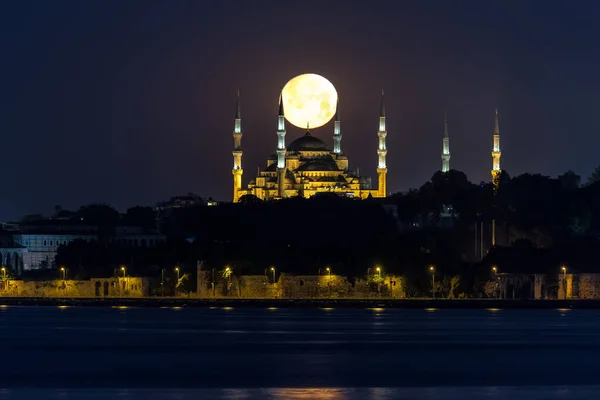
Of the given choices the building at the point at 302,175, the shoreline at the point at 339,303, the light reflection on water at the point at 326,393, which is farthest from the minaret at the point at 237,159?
the light reflection on water at the point at 326,393

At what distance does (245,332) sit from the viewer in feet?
225

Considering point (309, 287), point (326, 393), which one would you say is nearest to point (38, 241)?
point (309, 287)

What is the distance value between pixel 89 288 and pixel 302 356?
48001 mm

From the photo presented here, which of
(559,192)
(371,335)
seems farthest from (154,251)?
(371,335)

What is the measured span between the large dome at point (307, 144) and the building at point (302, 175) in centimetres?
8

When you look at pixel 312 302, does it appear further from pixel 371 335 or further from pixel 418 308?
pixel 371 335

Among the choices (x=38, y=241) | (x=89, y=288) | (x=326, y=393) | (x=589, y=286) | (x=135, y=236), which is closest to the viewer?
(x=326, y=393)

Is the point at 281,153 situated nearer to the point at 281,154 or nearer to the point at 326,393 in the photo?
the point at 281,154

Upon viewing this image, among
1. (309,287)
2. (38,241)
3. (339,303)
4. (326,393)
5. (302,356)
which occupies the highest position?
(38,241)

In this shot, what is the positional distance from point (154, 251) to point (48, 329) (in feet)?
124

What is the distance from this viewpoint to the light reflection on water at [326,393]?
4353cm

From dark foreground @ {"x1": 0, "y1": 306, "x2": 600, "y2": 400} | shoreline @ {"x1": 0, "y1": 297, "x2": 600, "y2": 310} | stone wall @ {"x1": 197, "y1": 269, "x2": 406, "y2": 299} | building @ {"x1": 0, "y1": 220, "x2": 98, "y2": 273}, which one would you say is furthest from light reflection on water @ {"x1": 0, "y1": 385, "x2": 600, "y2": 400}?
building @ {"x1": 0, "y1": 220, "x2": 98, "y2": 273}

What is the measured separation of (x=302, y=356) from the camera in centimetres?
5609

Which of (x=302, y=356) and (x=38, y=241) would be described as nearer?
(x=302, y=356)
